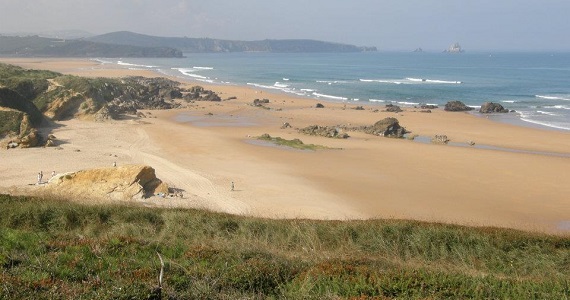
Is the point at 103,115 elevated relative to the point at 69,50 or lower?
lower

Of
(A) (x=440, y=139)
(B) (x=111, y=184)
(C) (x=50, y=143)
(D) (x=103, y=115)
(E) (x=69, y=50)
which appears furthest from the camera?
(E) (x=69, y=50)

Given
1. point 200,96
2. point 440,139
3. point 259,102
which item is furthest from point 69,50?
point 440,139

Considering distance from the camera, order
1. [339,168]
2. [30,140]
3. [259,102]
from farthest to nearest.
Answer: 1. [259,102]
2. [30,140]
3. [339,168]

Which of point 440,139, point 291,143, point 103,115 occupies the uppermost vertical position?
point 440,139

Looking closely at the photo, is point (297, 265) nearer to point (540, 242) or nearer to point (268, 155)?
point (540, 242)

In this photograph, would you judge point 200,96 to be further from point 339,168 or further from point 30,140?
point 339,168

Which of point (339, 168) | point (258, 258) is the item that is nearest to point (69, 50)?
point (339, 168)

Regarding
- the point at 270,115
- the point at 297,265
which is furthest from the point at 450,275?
the point at 270,115

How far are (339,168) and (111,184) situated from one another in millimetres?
9976

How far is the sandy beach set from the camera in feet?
55.3

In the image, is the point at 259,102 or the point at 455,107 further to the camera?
the point at 259,102

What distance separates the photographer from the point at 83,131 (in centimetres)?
2986

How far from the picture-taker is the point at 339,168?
2259cm

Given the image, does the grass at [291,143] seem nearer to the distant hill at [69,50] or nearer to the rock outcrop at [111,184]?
the rock outcrop at [111,184]
